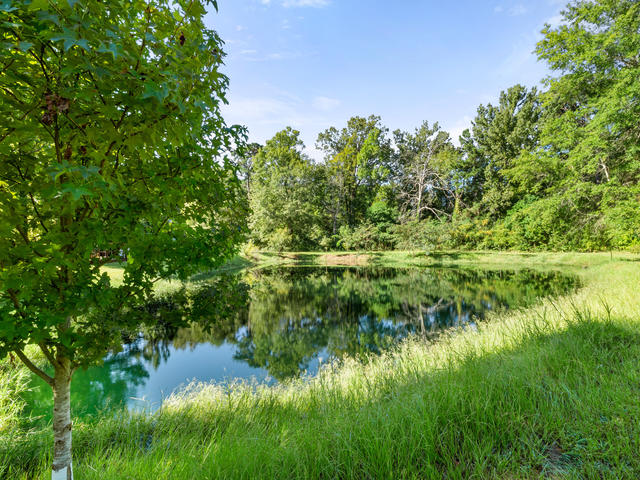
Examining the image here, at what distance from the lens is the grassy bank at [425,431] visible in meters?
2.10

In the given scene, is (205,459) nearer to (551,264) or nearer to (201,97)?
(201,97)

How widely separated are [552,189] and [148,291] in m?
18.8

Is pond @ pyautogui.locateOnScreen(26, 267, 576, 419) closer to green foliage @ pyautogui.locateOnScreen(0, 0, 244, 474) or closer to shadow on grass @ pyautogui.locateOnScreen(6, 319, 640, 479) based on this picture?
green foliage @ pyautogui.locateOnScreen(0, 0, 244, 474)

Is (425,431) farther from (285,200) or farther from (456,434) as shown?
(285,200)

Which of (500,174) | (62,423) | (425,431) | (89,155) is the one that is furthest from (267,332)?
(500,174)

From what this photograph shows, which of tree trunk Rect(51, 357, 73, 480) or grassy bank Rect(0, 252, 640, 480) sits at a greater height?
tree trunk Rect(51, 357, 73, 480)

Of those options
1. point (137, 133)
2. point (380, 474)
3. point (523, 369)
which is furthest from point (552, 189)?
point (137, 133)

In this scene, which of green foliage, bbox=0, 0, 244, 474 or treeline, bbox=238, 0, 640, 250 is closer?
green foliage, bbox=0, 0, 244, 474

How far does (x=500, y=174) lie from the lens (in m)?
35.8

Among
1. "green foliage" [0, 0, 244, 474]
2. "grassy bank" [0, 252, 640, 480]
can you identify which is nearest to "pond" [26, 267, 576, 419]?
"green foliage" [0, 0, 244, 474]

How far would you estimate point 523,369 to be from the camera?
3.48 metres

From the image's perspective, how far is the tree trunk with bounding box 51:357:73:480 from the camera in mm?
1749

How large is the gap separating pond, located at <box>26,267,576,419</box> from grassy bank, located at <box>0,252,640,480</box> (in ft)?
3.66

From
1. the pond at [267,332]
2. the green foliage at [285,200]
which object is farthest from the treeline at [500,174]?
the pond at [267,332]
